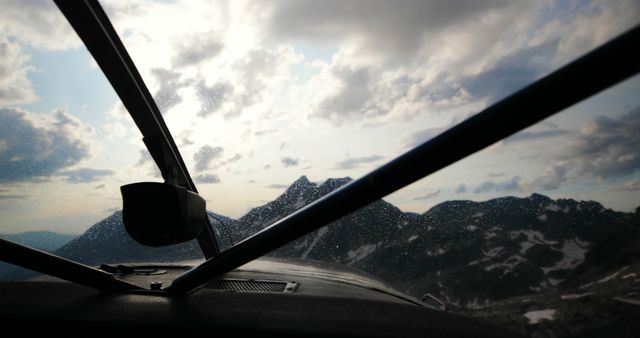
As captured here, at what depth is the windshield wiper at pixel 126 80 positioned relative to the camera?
318 centimetres

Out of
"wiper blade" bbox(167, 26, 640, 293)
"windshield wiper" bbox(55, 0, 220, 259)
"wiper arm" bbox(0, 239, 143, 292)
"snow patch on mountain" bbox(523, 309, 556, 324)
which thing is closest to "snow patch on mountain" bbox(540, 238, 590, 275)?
"snow patch on mountain" bbox(523, 309, 556, 324)

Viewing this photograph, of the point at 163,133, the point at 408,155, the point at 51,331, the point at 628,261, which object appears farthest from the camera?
the point at 628,261

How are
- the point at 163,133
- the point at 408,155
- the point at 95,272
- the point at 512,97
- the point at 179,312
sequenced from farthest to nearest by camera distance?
1. the point at 163,133
2. the point at 95,272
3. the point at 179,312
4. the point at 408,155
5. the point at 512,97

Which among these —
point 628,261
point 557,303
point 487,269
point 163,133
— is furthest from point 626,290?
point 163,133

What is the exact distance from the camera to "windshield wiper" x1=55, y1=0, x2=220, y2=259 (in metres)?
3.18

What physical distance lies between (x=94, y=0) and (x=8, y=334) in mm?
2771

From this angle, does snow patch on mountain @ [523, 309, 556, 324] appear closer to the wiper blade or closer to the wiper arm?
the wiper arm

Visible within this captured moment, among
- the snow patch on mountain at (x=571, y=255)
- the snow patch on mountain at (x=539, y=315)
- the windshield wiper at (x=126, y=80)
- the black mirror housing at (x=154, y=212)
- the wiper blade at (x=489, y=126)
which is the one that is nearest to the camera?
the wiper blade at (x=489, y=126)

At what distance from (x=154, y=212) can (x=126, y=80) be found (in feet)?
6.63

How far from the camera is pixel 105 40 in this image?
3.29 meters

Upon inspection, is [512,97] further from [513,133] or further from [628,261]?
[628,261]

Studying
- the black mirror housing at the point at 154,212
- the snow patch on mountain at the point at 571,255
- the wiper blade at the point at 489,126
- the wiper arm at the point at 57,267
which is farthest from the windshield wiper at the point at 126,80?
the snow patch on mountain at the point at 571,255

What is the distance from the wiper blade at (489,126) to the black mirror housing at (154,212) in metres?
0.82

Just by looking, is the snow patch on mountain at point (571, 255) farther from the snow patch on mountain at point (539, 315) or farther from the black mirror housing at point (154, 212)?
the black mirror housing at point (154, 212)
